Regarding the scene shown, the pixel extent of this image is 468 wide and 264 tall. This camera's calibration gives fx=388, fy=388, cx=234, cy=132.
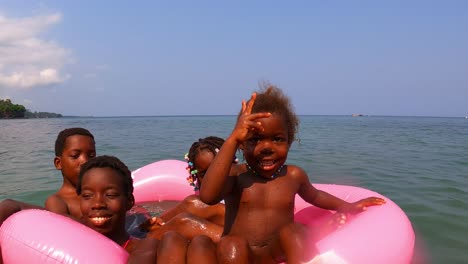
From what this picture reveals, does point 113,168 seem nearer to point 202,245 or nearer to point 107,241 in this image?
point 107,241

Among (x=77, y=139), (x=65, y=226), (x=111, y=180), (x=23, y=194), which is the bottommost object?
(x=23, y=194)

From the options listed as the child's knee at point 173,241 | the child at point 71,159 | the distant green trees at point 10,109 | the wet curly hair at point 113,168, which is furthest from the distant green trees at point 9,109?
the child's knee at point 173,241

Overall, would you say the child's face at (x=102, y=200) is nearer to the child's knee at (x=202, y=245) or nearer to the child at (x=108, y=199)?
the child at (x=108, y=199)

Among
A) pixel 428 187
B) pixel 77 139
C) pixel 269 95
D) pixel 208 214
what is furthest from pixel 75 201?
pixel 428 187

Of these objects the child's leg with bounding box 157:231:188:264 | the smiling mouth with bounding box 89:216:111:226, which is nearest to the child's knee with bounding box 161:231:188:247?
the child's leg with bounding box 157:231:188:264

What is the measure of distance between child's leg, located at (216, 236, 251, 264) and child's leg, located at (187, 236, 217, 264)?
4cm

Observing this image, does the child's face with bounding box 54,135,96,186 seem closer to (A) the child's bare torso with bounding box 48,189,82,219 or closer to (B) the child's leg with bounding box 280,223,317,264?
(A) the child's bare torso with bounding box 48,189,82,219

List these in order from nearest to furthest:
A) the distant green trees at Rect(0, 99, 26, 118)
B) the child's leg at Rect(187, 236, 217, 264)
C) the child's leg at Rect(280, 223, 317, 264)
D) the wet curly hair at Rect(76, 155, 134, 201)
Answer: the child's leg at Rect(187, 236, 217, 264) → the child's leg at Rect(280, 223, 317, 264) → the wet curly hair at Rect(76, 155, 134, 201) → the distant green trees at Rect(0, 99, 26, 118)

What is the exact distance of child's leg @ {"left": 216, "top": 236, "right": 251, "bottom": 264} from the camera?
2.00 meters

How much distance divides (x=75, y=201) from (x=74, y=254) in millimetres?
1180

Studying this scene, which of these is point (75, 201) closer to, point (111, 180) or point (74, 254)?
point (111, 180)

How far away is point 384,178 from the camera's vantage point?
21.0 feet

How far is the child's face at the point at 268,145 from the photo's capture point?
2209mm

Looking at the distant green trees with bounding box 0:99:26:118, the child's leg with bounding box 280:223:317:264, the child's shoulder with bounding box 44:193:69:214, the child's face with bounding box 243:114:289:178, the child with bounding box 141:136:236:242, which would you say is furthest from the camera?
the distant green trees with bounding box 0:99:26:118
